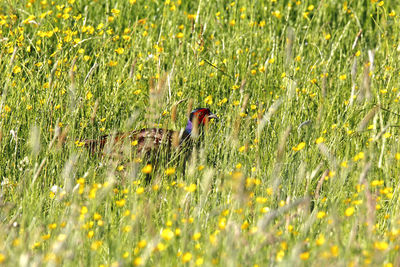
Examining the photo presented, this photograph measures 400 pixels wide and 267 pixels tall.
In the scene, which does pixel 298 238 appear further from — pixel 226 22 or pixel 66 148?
pixel 226 22

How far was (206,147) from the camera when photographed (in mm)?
3875

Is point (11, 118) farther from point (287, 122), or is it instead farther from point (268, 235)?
point (268, 235)

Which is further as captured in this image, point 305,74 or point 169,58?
point 169,58

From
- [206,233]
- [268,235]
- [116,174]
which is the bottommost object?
[116,174]

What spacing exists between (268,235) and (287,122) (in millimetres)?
1916

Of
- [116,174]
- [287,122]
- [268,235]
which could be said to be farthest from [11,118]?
[268,235]

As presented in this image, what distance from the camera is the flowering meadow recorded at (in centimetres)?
268

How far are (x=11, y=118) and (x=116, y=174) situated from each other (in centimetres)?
80

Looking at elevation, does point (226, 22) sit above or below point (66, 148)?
above

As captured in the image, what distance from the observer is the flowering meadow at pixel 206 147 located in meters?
2.68

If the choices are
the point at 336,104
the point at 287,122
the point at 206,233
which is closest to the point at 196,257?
the point at 206,233

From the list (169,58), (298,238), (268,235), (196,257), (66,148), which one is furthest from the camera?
(169,58)

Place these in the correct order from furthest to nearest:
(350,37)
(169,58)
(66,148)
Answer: (350,37)
(169,58)
(66,148)

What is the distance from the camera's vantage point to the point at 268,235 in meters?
2.43
